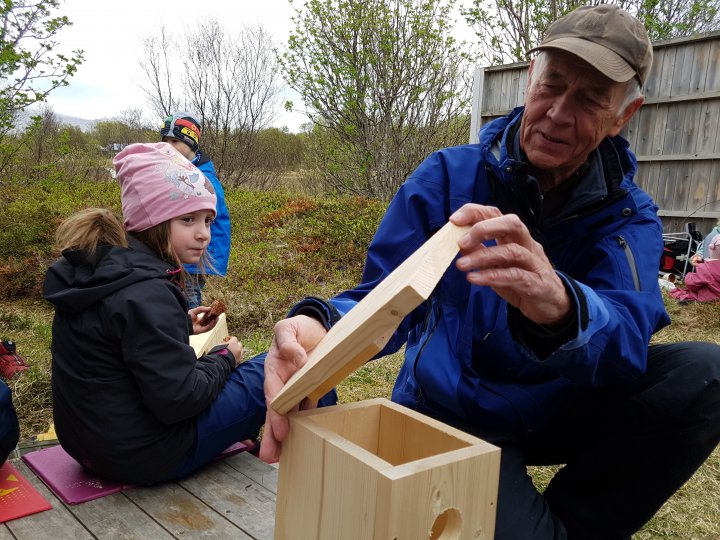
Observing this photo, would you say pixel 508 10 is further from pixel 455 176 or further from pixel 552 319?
pixel 552 319

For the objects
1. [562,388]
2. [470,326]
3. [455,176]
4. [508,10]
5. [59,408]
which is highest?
[508,10]

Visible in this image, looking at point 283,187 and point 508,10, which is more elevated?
point 508,10

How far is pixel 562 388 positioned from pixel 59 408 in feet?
5.89

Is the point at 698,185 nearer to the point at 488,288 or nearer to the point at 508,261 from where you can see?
the point at 488,288

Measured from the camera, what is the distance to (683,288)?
21.7 ft

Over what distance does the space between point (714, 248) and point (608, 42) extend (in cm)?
544

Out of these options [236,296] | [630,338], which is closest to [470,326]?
[630,338]

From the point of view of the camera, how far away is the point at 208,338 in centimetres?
316

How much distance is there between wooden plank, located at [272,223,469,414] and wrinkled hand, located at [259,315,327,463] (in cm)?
7

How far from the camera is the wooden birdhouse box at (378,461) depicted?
941mm

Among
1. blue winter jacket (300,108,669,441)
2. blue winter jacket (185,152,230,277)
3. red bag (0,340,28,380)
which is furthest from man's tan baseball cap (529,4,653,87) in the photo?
red bag (0,340,28,380)

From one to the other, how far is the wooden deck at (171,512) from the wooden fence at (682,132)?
6383 millimetres

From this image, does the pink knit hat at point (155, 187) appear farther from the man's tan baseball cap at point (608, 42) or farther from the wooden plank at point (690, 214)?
the wooden plank at point (690, 214)

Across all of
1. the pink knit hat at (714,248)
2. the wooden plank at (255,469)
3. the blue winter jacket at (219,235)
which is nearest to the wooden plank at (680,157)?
the pink knit hat at (714,248)
